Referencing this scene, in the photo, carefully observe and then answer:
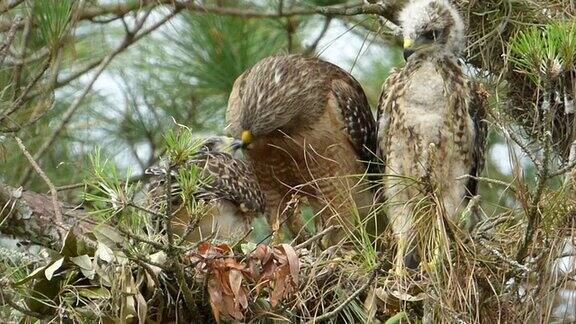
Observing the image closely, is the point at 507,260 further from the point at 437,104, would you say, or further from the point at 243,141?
the point at 243,141

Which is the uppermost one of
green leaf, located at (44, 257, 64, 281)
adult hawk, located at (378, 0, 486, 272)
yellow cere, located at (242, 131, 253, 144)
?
adult hawk, located at (378, 0, 486, 272)

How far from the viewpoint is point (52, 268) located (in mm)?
3863

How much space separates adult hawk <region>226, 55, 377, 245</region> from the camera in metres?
5.18

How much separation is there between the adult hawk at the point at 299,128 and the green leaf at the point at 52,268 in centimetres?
142

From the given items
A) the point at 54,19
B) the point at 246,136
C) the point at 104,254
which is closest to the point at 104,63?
the point at 54,19

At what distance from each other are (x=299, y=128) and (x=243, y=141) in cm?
26

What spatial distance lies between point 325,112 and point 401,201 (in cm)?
117

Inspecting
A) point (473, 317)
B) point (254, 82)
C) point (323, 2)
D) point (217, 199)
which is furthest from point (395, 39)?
point (473, 317)

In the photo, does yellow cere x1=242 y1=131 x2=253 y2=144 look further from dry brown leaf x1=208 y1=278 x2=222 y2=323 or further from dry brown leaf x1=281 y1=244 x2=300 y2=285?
dry brown leaf x1=208 y1=278 x2=222 y2=323

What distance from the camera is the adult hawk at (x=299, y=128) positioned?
5184 millimetres

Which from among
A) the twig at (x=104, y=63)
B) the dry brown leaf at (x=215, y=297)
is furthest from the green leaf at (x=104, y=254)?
the twig at (x=104, y=63)

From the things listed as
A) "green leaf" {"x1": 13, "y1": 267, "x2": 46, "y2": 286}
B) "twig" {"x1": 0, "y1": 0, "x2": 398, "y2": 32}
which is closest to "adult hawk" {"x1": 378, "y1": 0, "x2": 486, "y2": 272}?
"twig" {"x1": 0, "y1": 0, "x2": 398, "y2": 32}

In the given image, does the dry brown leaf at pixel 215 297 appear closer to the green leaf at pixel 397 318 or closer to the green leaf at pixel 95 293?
the green leaf at pixel 95 293

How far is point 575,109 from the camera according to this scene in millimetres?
4512
